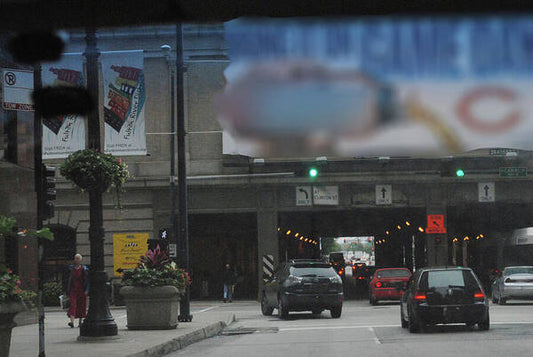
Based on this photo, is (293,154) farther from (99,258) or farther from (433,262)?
(433,262)

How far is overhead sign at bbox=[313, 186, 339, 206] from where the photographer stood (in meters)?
35.6

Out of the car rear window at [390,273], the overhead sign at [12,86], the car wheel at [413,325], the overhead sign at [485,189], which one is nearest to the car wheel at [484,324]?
the car wheel at [413,325]

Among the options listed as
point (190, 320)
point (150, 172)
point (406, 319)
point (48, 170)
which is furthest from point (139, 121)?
point (150, 172)

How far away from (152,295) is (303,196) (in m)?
20.5

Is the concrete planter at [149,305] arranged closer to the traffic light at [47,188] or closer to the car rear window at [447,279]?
the car rear window at [447,279]

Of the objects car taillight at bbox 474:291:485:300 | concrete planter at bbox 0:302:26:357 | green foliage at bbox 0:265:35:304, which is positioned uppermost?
green foliage at bbox 0:265:35:304

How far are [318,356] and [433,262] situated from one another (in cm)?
2892

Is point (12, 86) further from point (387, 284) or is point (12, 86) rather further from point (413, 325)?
point (387, 284)

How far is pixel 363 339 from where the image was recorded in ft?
62.4

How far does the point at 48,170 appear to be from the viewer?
13.7 m

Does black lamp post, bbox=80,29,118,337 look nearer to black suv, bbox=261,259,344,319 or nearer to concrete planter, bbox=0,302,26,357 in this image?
concrete planter, bbox=0,302,26,357

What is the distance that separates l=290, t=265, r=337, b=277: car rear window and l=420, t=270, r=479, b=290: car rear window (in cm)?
772

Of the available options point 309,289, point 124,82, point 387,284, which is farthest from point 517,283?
point 124,82

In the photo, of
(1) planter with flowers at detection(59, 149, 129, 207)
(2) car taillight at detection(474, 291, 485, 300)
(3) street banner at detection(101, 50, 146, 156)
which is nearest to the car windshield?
(2) car taillight at detection(474, 291, 485, 300)
